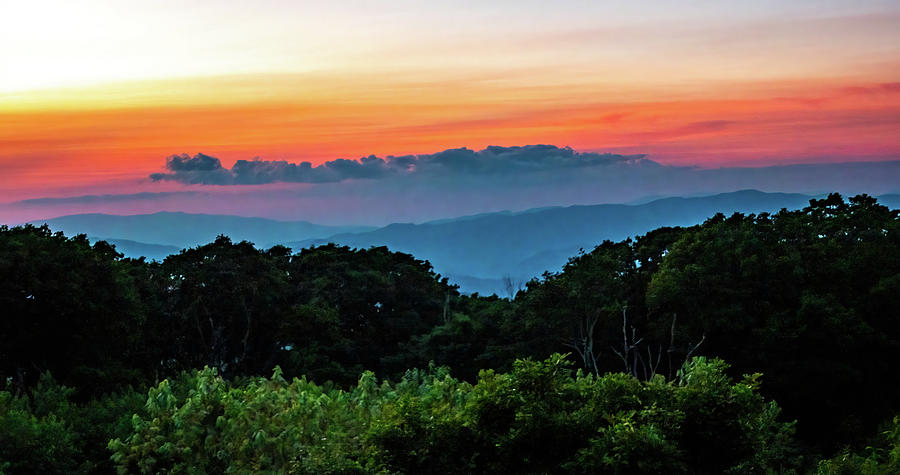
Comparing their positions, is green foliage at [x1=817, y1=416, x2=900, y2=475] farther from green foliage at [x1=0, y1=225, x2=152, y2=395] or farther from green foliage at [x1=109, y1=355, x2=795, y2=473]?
green foliage at [x1=0, y1=225, x2=152, y2=395]

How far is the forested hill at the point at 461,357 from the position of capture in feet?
41.3

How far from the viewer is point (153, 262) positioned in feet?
99.9

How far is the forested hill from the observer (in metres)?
12.6

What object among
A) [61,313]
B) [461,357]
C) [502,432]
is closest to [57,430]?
[61,313]

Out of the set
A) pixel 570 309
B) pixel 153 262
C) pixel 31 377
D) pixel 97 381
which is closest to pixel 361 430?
pixel 97 381

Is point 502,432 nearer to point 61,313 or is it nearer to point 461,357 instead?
point 61,313

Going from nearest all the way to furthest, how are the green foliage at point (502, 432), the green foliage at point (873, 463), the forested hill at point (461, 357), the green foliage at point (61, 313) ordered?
the green foliage at point (502, 432)
the forested hill at point (461, 357)
the green foliage at point (873, 463)
the green foliage at point (61, 313)

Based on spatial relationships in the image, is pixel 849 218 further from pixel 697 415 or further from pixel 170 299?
pixel 170 299

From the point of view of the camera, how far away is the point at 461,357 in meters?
29.7

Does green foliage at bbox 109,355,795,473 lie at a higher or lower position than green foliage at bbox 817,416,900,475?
higher

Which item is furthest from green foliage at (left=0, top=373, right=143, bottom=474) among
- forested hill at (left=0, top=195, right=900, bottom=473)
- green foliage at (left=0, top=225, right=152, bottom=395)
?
green foliage at (left=0, top=225, right=152, bottom=395)

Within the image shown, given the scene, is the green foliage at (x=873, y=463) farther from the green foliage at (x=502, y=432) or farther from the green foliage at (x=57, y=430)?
the green foliage at (x=57, y=430)

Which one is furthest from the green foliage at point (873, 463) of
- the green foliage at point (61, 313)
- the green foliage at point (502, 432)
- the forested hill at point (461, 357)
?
the green foliage at point (61, 313)

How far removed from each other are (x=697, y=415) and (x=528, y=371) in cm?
263
